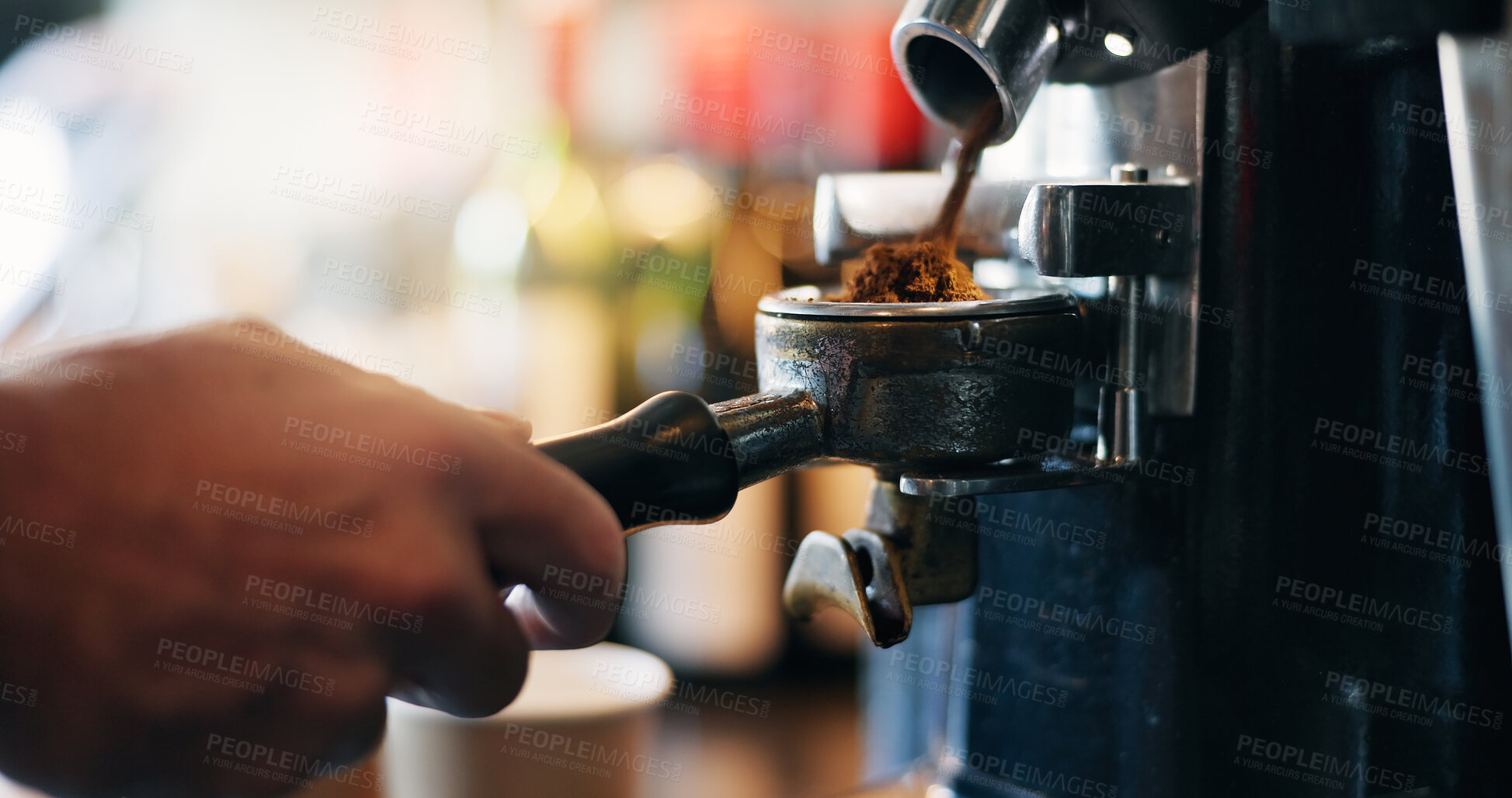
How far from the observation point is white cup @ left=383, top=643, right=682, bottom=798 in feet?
2.00

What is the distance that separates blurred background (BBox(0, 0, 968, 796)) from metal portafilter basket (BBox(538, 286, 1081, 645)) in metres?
0.15

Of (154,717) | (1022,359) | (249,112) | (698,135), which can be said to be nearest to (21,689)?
(154,717)

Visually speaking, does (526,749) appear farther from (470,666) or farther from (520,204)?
(520,204)

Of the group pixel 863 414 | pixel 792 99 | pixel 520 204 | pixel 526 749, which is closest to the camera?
pixel 863 414

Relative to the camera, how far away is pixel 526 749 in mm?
608

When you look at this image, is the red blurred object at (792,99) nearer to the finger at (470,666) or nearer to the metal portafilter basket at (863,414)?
the metal portafilter basket at (863,414)

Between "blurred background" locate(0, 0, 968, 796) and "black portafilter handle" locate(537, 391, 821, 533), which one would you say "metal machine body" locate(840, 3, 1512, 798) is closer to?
"black portafilter handle" locate(537, 391, 821, 533)

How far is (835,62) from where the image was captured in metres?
1.38

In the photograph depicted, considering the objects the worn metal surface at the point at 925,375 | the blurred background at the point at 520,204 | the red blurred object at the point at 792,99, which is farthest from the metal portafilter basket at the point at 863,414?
the red blurred object at the point at 792,99

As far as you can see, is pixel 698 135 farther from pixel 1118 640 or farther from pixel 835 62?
pixel 1118 640

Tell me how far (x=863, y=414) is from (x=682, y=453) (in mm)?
75

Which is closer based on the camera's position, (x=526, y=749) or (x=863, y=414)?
(x=863, y=414)

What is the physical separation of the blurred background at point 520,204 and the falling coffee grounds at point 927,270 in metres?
0.25

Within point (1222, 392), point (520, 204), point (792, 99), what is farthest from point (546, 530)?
point (520, 204)
